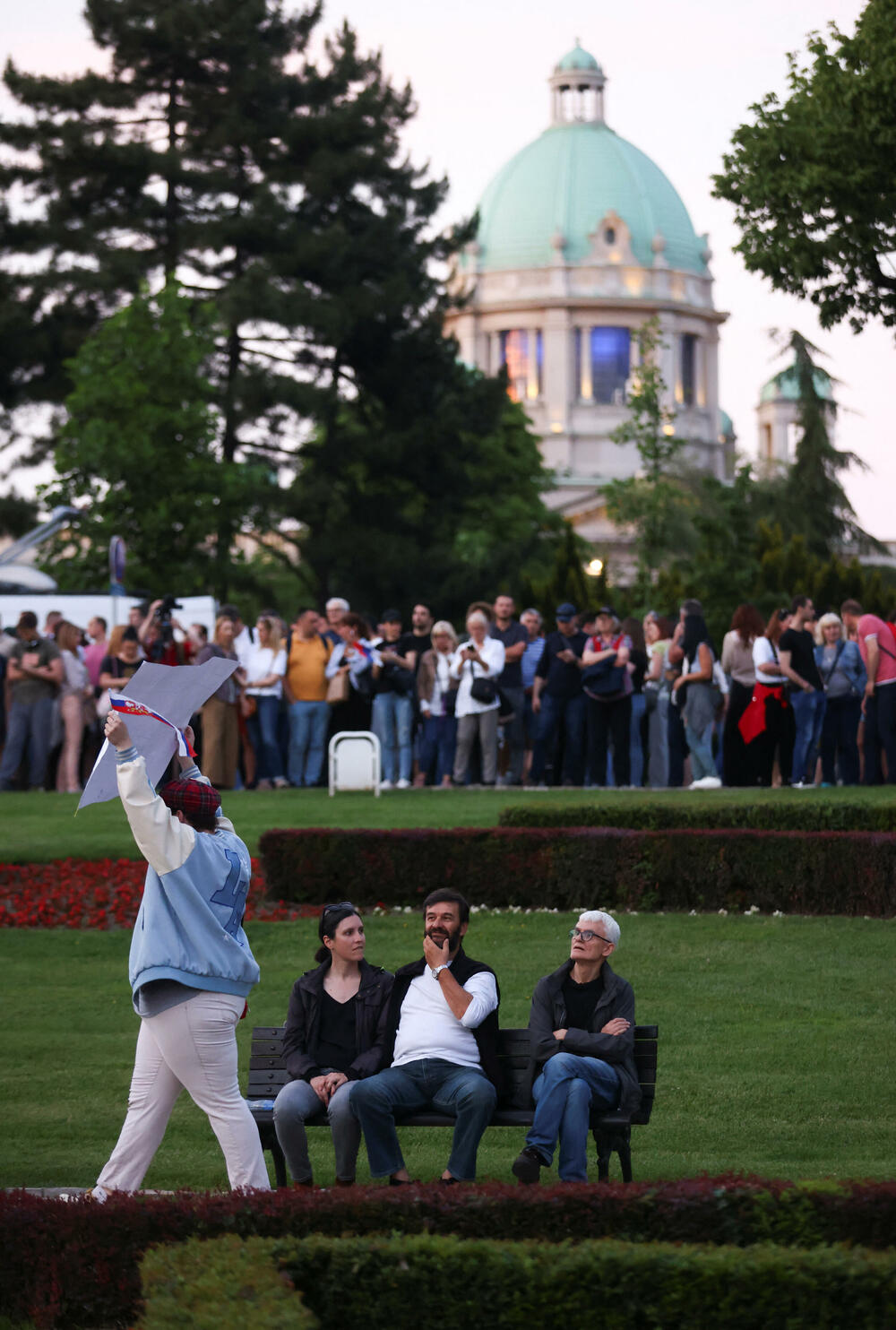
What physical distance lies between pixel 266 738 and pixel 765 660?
15.7 ft

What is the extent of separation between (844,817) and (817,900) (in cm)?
104

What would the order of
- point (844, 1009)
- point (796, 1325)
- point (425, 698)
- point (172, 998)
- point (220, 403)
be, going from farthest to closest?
1. point (220, 403)
2. point (425, 698)
3. point (844, 1009)
4. point (172, 998)
5. point (796, 1325)

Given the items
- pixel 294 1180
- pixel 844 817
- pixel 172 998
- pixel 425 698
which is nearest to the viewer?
pixel 172 998

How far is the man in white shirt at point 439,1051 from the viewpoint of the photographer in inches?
285

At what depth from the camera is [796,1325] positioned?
4914 mm

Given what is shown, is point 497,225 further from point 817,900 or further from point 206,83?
point 817,900

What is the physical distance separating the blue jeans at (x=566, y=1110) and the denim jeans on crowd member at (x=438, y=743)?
40.2 ft

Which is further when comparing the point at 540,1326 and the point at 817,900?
the point at 817,900

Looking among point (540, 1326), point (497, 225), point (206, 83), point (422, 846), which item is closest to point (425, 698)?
point (422, 846)

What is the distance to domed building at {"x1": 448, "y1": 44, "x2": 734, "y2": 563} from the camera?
97.6m

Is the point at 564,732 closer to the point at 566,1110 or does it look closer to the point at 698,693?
the point at 698,693

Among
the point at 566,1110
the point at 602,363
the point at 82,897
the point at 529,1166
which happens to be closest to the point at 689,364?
the point at 602,363

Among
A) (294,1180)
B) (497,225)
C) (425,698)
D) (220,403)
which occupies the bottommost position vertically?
(294,1180)

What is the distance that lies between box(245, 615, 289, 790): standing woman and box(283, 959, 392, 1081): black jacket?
460 inches
